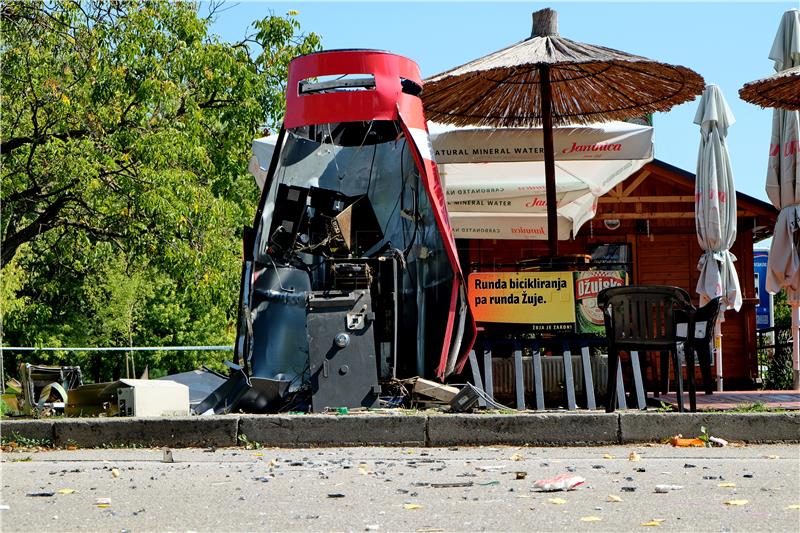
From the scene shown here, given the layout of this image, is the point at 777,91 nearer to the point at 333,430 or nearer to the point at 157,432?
the point at 333,430

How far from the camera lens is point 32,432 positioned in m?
8.10

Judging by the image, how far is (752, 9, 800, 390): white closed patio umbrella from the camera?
12086mm

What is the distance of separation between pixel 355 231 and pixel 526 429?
399cm

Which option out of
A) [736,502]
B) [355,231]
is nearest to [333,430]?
[736,502]

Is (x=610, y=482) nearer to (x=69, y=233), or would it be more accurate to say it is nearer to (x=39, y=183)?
(x=39, y=183)

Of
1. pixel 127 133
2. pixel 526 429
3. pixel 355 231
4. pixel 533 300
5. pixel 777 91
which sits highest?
pixel 127 133

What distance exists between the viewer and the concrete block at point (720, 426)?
25.6 feet

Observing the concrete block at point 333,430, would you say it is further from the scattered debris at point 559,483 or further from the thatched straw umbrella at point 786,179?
the thatched straw umbrella at point 786,179

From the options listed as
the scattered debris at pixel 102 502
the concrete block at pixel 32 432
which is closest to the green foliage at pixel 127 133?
the concrete block at pixel 32 432

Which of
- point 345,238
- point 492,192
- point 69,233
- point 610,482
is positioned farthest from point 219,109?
point 610,482

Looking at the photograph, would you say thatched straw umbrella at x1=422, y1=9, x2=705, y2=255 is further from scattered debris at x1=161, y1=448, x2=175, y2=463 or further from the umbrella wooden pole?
scattered debris at x1=161, y1=448, x2=175, y2=463

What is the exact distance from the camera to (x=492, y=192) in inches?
529

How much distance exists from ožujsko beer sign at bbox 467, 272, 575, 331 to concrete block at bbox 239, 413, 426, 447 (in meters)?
2.64

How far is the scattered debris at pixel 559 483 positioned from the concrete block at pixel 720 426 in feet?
6.68
